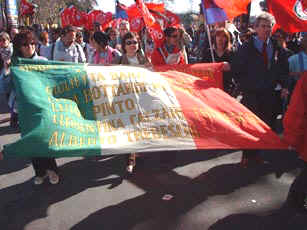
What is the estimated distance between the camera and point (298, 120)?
2.77 metres

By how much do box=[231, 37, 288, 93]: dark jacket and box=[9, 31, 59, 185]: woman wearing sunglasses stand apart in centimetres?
239

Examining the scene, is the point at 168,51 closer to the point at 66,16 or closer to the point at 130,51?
the point at 130,51

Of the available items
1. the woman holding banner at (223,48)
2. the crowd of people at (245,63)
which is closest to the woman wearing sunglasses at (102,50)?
the crowd of people at (245,63)

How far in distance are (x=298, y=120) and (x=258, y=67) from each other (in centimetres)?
133

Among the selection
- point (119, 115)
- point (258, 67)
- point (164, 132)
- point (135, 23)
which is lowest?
point (164, 132)

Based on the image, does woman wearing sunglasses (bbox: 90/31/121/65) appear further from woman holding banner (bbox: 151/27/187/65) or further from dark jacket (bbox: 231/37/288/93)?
dark jacket (bbox: 231/37/288/93)

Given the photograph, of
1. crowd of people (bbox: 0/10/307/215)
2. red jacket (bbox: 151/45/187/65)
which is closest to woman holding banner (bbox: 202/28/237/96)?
crowd of people (bbox: 0/10/307/215)

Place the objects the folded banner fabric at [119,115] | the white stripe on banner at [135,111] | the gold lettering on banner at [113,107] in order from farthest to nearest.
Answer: the gold lettering on banner at [113,107] → the white stripe on banner at [135,111] → the folded banner fabric at [119,115]

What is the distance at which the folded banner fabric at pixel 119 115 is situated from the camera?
2916 mm

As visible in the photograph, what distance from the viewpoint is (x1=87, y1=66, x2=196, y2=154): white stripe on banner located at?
10.1ft

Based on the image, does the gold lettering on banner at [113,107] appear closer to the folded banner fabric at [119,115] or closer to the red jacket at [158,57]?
the folded banner fabric at [119,115]

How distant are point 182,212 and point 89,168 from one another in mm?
1674

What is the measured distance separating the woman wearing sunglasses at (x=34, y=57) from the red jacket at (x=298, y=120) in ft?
8.77

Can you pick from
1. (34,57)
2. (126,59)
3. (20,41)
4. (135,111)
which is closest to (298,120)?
(135,111)
